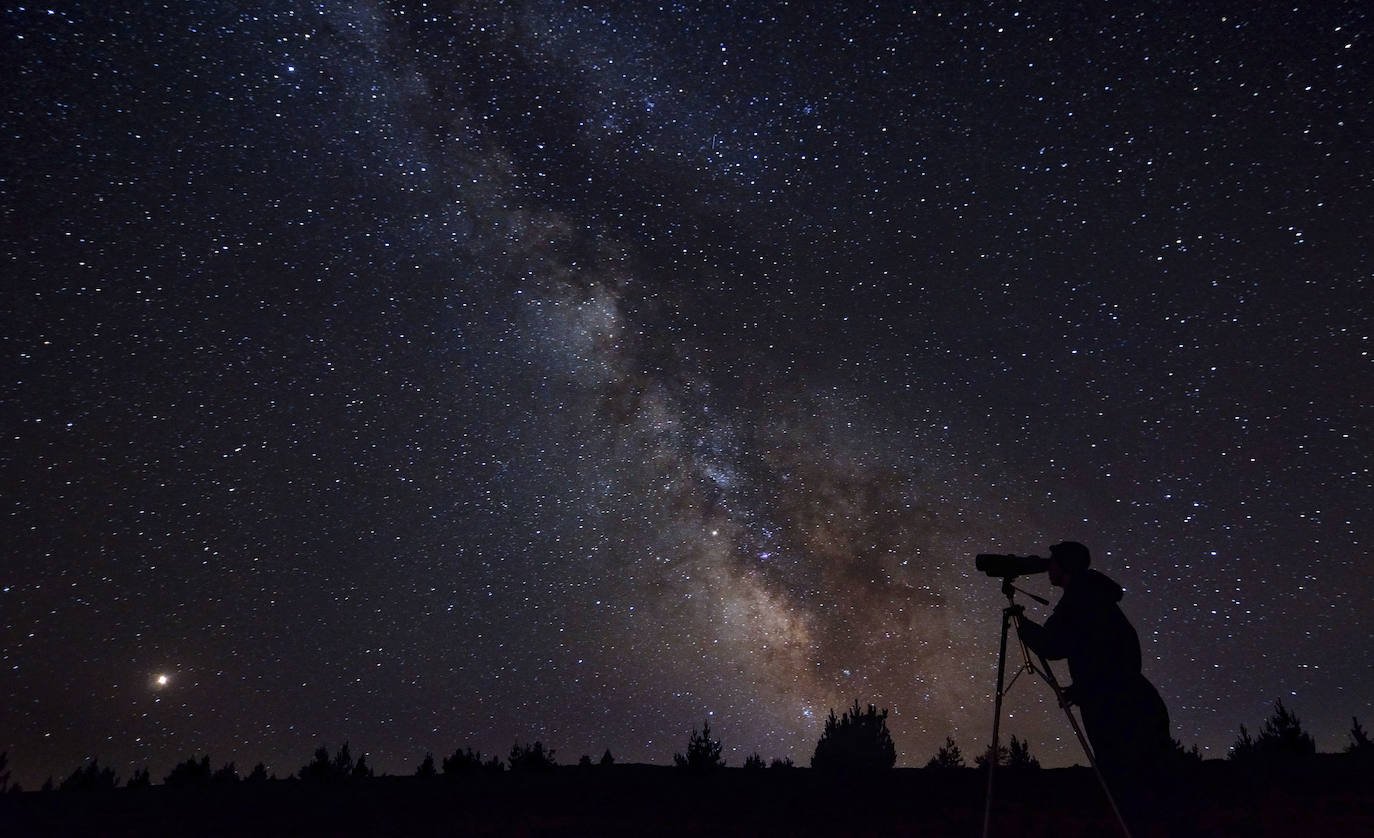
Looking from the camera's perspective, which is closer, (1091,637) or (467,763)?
(1091,637)

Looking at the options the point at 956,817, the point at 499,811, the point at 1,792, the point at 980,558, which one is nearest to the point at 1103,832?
the point at 956,817

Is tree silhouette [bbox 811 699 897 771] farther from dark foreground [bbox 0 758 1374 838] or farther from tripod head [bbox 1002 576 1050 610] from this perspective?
tripod head [bbox 1002 576 1050 610]

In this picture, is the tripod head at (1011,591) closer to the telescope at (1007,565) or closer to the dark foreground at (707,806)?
the telescope at (1007,565)

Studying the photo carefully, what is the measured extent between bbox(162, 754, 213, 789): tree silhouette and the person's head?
15827 millimetres

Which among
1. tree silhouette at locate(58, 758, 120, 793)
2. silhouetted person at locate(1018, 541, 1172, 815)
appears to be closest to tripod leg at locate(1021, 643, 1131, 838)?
silhouetted person at locate(1018, 541, 1172, 815)

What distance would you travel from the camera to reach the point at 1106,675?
4031 mm

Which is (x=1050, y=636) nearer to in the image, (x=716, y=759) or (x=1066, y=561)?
(x=1066, y=561)

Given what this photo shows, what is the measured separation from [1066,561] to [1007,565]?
460 millimetres

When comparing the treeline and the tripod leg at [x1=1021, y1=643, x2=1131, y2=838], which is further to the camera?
the treeline

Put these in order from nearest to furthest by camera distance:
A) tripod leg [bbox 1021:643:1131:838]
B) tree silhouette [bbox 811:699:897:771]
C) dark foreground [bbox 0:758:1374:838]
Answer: tripod leg [bbox 1021:643:1131:838], dark foreground [bbox 0:758:1374:838], tree silhouette [bbox 811:699:897:771]

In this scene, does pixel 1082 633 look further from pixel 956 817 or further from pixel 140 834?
pixel 140 834

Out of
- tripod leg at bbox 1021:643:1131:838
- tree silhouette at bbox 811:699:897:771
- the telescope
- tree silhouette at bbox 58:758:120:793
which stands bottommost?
tree silhouette at bbox 58:758:120:793

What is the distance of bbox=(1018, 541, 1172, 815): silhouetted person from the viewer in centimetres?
387

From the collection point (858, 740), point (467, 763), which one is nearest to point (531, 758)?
point (467, 763)
